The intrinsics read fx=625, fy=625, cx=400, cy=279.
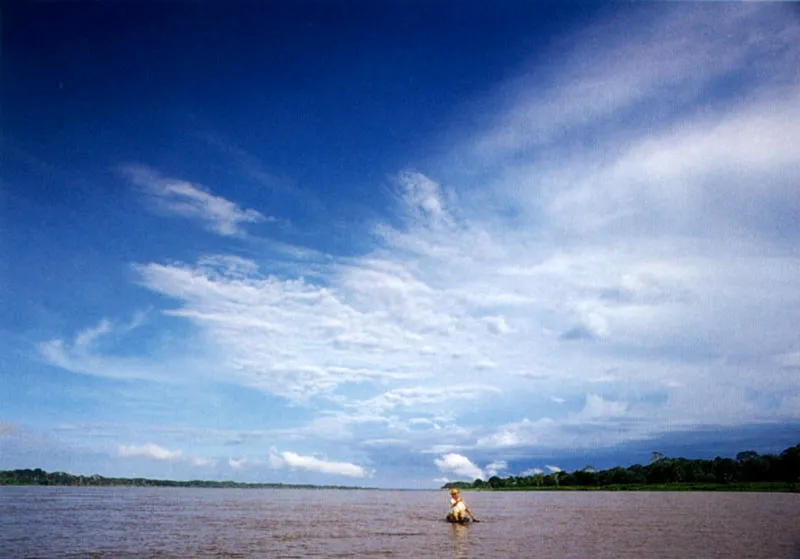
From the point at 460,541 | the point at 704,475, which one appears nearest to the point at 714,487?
the point at 704,475

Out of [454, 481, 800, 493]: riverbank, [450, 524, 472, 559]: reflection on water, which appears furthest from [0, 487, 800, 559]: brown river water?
[454, 481, 800, 493]: riverbank

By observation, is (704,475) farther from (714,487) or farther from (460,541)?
(460,541)

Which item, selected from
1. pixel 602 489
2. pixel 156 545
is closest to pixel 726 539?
pixel 156 545

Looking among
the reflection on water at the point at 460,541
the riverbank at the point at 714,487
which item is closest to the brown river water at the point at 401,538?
the reflection on water at the point at 460,541

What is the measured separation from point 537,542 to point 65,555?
18512 millimetres

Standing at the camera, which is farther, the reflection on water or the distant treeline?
the distant treeline

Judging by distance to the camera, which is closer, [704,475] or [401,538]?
[401,538]

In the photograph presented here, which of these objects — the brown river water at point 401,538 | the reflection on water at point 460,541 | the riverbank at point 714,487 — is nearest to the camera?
the reflection on water at point 460,541

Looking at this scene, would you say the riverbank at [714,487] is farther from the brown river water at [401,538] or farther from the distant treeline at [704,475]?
the brown river water at [401,538]

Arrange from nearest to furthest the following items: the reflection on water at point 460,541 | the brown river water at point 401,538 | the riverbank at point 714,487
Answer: the reflection on water at point 460,541
the brown river water at point 401,538
the riverbank at point 714,487

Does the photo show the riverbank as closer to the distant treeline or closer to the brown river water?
the distant treeline

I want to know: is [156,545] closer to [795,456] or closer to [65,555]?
[65,555]

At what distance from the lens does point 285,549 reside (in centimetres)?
2420

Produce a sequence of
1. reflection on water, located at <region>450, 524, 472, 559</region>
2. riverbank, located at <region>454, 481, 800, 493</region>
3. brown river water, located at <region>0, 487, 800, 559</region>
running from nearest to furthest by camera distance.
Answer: reflection on water, located at <region>450, 524, 472, 559</region> → brown river water, located at <region>0, 487, 800, 559</region> → riverbank, located at <region>454, 481, 800, 493</region>
